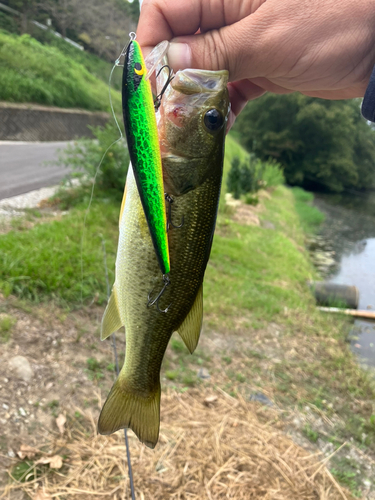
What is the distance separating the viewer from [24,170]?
9688 millimetres

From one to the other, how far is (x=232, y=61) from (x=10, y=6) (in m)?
33.0

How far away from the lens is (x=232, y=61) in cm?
163

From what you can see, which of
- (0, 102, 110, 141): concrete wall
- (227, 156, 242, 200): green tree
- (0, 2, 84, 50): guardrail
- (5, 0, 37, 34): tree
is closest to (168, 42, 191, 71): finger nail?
(227, 156, 242, 200): green tree

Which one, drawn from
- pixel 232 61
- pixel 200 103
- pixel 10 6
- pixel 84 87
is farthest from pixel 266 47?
pixel 10 6

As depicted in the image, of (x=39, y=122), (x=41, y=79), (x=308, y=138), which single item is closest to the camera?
(x=39, y=122)

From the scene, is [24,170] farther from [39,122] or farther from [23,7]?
[23,7]

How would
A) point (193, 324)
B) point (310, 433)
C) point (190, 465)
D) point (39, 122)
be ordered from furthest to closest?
point (39, 122) → point (310, 433) → point (190, 465) → point (193, 324)

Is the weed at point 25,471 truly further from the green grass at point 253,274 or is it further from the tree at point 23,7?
the tree at point 23,7

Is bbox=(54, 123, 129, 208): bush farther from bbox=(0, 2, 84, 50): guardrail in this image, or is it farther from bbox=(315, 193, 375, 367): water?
bbox=(0, 2, 84, 50): guardrail

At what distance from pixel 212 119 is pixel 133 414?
3.91 ft

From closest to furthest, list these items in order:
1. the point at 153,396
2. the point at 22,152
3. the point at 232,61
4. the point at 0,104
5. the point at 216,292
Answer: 1. the point at 153,396
2. the point at 232,61
3. the point at 216,292
4. the point at 22,152
5. the point at 0,104

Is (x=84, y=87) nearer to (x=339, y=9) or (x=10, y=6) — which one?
(x=10, y=6)

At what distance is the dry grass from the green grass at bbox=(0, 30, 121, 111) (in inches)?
526

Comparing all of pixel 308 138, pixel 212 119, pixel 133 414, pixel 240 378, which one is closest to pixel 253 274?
pixel 240 378
